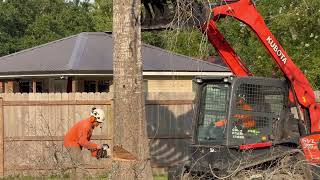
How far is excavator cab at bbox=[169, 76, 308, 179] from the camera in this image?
29.8 ft

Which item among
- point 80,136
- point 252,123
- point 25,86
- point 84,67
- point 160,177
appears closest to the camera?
point 252,123

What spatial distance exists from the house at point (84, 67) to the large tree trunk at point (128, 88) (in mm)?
9752

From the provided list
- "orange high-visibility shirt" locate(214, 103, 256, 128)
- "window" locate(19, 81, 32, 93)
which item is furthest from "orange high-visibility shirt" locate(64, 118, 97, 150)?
"window" locate(19, 81, 32, 93)

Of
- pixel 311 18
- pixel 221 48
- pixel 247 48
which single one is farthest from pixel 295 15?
pixel 221 48

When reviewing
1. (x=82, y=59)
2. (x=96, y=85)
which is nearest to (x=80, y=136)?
(x=82, y=59)

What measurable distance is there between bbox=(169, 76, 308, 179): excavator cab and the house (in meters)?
9.42

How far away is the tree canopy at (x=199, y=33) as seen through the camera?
60.4 ft

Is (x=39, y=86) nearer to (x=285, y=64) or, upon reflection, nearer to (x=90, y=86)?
(x=90, y=86)

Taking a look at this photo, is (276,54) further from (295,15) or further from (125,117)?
(295,15)

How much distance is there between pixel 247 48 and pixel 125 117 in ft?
69.8

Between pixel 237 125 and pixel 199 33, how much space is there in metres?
2.83

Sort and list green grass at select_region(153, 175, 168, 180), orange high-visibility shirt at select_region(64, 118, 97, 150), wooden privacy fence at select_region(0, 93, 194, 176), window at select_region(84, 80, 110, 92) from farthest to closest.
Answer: window at select_region(84, 80, 110, 92) → wooden privacy fence at select_region(0, 93, 194, 176) → green grass at select_region(153, 175, 168, 180) → orange high-visibility shirt at select_region(64, 118, 97, 150)

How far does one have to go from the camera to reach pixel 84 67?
62.3ft

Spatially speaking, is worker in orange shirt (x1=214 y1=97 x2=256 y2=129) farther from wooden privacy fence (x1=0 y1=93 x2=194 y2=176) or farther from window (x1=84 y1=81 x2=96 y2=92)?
window (x1=84 y1=81 x2=96 y2=92)
